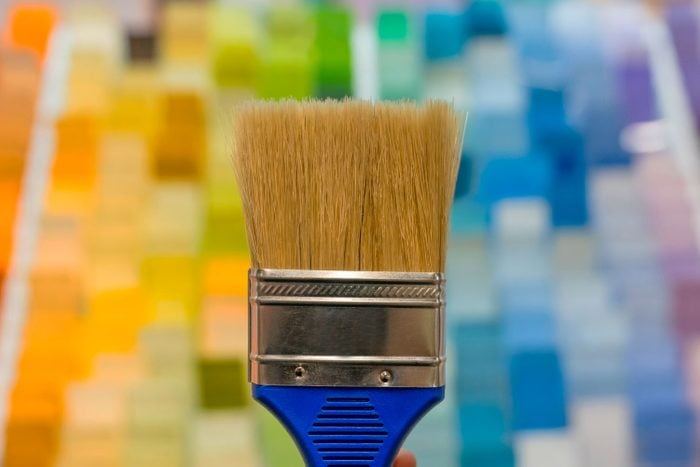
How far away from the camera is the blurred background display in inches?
27.8

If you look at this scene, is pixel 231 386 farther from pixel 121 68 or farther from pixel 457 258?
pixel 121 68

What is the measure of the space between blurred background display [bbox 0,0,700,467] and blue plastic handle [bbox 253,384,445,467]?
0.86 ft

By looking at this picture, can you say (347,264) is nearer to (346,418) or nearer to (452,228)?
(346,418)

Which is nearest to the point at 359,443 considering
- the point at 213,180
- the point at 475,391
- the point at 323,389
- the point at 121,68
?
the point at 323,389

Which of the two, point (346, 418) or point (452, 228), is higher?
point (452, 228)

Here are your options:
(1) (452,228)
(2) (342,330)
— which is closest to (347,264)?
(2) (342,330)

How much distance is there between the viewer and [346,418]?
17.4 inches

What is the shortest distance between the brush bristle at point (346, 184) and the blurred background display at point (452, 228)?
0.27 meters

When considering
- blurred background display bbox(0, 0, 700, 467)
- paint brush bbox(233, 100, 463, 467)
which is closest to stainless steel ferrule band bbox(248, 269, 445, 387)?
paint brush bbox(233, 100, 463, 467)

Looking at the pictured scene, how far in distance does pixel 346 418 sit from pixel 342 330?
0.12ft

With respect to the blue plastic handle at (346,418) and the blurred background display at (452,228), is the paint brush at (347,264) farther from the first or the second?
the blurred background display at (452,228)

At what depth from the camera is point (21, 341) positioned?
0.73 m

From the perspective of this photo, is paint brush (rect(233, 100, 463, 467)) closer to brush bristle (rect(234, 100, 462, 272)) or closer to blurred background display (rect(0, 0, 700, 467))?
brush bristle (rect(234, 100, 462, 272))

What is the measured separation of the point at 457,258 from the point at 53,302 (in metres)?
0.28
